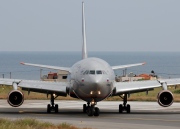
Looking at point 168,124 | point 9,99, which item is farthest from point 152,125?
point 9,99

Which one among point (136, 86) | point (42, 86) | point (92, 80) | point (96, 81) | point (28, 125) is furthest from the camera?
point (136, 86)

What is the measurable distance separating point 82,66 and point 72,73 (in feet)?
5.02

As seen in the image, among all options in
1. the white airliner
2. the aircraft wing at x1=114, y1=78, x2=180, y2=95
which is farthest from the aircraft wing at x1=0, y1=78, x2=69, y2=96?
the aircraft wing at x1=114, y1=78, x2=180, y2=95

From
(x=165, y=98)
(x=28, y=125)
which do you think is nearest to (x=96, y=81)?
(x=165, y=98)

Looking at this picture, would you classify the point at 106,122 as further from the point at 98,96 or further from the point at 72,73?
the point at 72,73

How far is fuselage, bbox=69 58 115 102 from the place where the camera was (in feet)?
112

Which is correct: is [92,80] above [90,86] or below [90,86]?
above

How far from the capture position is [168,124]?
97.0 feet

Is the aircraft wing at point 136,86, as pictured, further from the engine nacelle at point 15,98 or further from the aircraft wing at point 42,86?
the engine nacelle at point 15,98

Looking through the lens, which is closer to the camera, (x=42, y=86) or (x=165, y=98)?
(x=165, y=98)

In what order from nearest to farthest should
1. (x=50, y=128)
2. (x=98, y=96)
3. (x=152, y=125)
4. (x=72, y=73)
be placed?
(x=50, y=128) → (x=152, y=125) → (x=98, y=96) → (x=72, y=73)

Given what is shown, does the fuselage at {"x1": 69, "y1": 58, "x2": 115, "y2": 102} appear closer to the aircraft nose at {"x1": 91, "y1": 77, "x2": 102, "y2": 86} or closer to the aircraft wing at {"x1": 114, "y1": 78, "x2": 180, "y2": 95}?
the aircraft nose at {"x1": 91, "y1": 77, "x2": 102, "y2": 86}

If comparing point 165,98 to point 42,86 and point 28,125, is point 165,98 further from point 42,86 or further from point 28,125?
point 28,125

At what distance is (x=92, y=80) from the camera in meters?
34.1
